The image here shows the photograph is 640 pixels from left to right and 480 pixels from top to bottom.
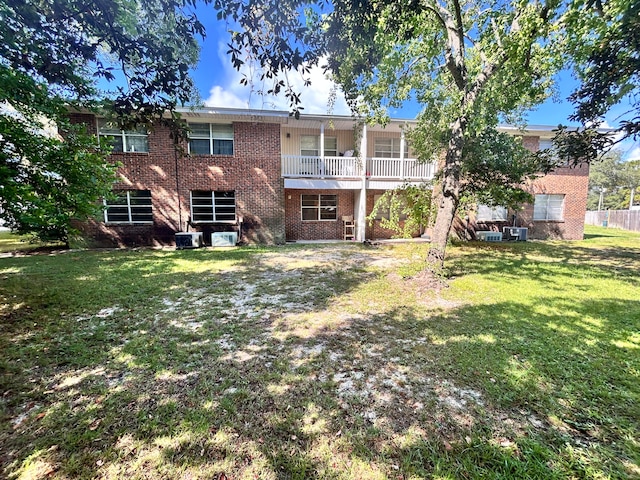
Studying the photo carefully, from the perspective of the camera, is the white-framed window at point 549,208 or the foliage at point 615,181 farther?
the foliage at point 615,181

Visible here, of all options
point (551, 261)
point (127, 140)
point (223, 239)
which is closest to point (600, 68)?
point (551, 261)

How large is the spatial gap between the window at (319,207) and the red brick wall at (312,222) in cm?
16

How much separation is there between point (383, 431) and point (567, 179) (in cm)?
1843

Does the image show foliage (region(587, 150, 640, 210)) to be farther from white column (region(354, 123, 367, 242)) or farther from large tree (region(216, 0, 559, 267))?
large tree (region(216, 0, 559, 267))

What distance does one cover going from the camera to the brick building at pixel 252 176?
38.4ft

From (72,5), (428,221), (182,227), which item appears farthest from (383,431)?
(182,227)

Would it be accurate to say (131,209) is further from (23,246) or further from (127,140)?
(23,246)

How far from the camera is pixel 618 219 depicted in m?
24.9

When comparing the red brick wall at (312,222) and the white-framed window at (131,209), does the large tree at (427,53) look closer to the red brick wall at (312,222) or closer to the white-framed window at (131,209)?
the red brick wall at (312,222)

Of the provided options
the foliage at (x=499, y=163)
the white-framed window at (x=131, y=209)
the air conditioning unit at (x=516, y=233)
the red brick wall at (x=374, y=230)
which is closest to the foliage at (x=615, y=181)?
the air conditioning unit at (x=516, y=233)

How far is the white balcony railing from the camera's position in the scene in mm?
12766

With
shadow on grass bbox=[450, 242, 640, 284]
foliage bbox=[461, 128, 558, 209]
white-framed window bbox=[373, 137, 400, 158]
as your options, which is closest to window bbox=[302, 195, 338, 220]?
white-framed window bbox=[373, 137, 400, 158]

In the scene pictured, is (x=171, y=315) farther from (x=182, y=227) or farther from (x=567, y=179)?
(x=567, y=179)

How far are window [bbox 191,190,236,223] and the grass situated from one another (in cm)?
648
